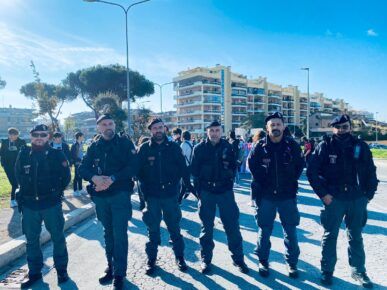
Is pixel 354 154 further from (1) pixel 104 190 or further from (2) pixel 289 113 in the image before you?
(2) pixel 289 113

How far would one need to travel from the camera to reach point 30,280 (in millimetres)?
3734

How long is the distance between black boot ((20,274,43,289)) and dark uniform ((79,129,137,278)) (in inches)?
34.6

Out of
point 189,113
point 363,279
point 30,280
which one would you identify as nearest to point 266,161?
point 363,279

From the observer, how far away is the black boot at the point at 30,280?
12.0 ft

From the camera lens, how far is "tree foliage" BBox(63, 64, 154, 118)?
120 ft

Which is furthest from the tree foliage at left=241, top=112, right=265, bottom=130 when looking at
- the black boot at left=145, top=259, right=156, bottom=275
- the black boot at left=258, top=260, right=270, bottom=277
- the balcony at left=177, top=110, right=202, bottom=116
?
the black boot at left=145, top=259, right=156, bottom=275

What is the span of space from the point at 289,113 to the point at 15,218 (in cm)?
9681

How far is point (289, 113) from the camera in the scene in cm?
9644

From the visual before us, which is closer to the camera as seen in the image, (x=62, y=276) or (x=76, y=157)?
(x=62, y=276)

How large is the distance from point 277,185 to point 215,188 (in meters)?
0.82

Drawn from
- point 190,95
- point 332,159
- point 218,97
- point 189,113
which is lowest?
point 332,159

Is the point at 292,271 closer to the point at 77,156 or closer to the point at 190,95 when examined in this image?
the point at 77,156

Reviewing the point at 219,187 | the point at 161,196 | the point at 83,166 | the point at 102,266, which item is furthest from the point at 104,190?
the point at 219,187

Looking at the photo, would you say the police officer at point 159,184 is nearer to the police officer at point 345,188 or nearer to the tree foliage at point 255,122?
the police officer at point 345,188
